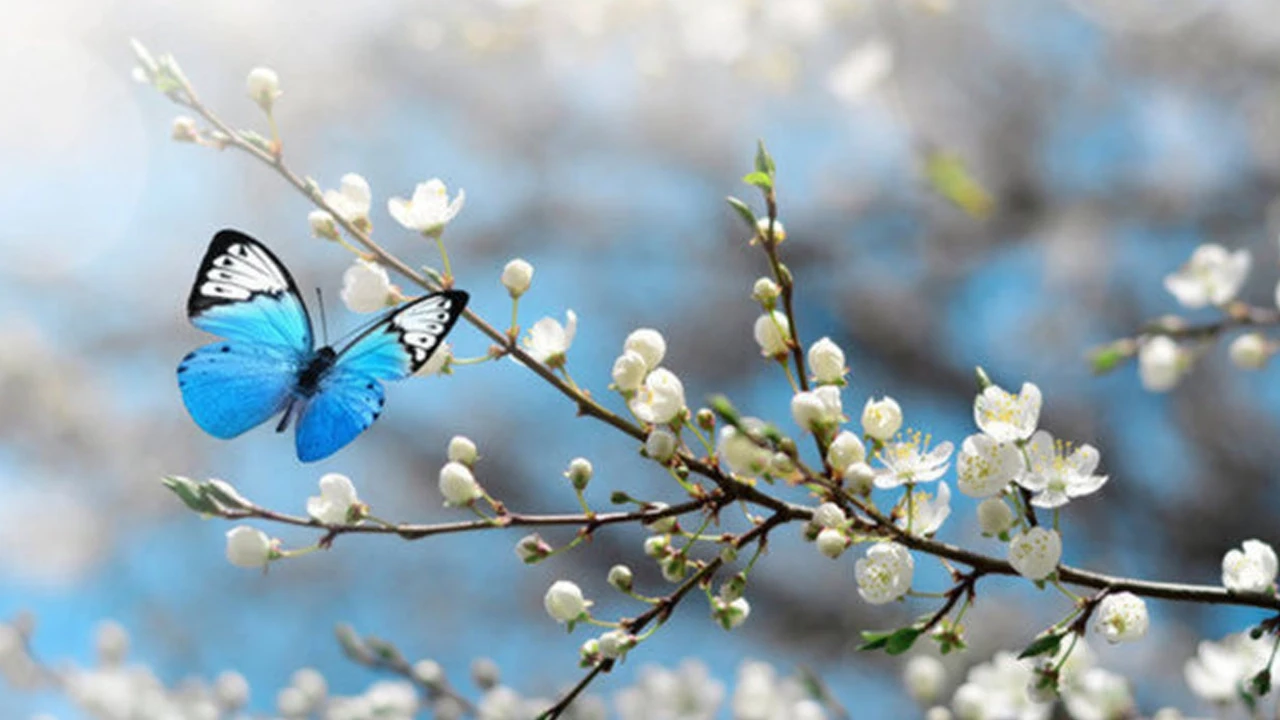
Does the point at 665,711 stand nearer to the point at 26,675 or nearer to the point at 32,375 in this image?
the point at 26,675

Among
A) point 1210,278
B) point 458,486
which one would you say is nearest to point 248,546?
point 458,486

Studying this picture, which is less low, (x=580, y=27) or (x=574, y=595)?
(x=580, y=27)

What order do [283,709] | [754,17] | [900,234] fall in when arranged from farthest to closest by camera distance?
1. [900,234]
2. [754,17]
3. [283,709]

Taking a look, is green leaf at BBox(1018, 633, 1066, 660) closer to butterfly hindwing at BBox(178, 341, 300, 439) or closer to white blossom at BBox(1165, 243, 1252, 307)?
butterfly hindwing at BBox(178, 341, 300, 439)

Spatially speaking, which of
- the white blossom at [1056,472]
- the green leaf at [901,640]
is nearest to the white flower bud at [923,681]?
the white blossom at [1056,472]

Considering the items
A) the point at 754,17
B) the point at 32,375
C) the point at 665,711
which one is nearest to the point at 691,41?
the point at 754,17

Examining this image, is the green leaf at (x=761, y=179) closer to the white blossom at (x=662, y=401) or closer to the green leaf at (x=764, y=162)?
the green leaf at (x=764, y=162)
